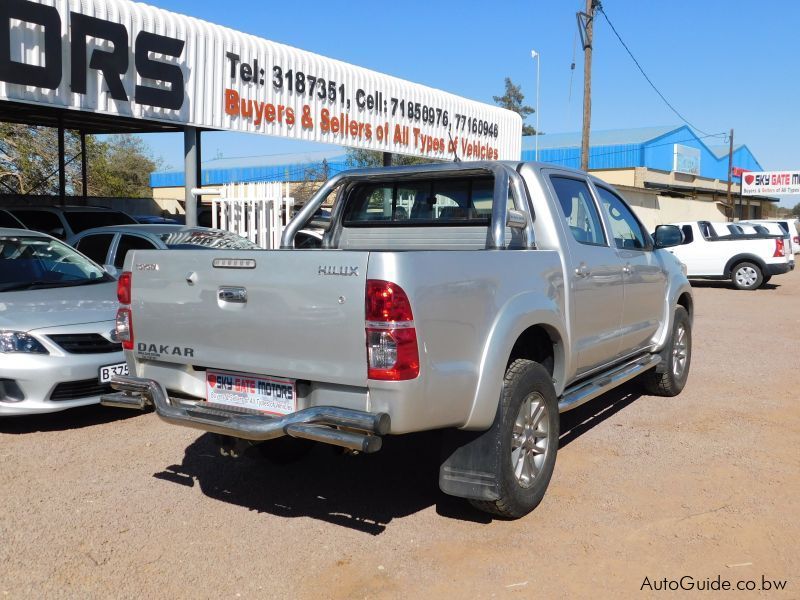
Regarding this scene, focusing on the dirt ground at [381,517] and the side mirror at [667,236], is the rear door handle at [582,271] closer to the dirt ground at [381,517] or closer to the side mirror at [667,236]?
the dirt ground at [381,517]

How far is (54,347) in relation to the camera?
234 inches

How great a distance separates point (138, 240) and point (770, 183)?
173ft

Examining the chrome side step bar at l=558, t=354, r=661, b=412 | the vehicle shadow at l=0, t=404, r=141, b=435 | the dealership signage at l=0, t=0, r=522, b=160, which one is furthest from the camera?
the dealership signage at l=0, t=0, r=522, b=160

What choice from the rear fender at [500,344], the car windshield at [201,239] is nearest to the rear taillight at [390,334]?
the rear fender at [500,344]

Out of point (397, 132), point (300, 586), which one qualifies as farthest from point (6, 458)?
point (397, 132)

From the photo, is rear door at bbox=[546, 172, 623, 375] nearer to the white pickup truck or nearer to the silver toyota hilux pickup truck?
the silver toyota hilux pickup truck

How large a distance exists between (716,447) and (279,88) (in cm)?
1115

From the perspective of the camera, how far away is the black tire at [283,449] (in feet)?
16.8

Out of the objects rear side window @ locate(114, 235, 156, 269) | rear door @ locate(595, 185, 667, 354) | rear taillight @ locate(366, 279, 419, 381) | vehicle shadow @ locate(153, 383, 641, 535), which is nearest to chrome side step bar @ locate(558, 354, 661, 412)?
rear door @ locate(595, 185, 667, 354)

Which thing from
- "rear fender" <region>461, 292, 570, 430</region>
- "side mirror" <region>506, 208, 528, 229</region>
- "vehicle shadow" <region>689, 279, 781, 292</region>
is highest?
"side mirror" <region>506, 208, 528, 229</region>

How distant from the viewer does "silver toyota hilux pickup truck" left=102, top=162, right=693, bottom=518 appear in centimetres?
352

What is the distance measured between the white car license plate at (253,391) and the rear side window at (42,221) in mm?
10694

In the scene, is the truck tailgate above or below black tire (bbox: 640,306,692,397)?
above

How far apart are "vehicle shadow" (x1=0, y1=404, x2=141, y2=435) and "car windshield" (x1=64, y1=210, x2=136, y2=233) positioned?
764 cm
